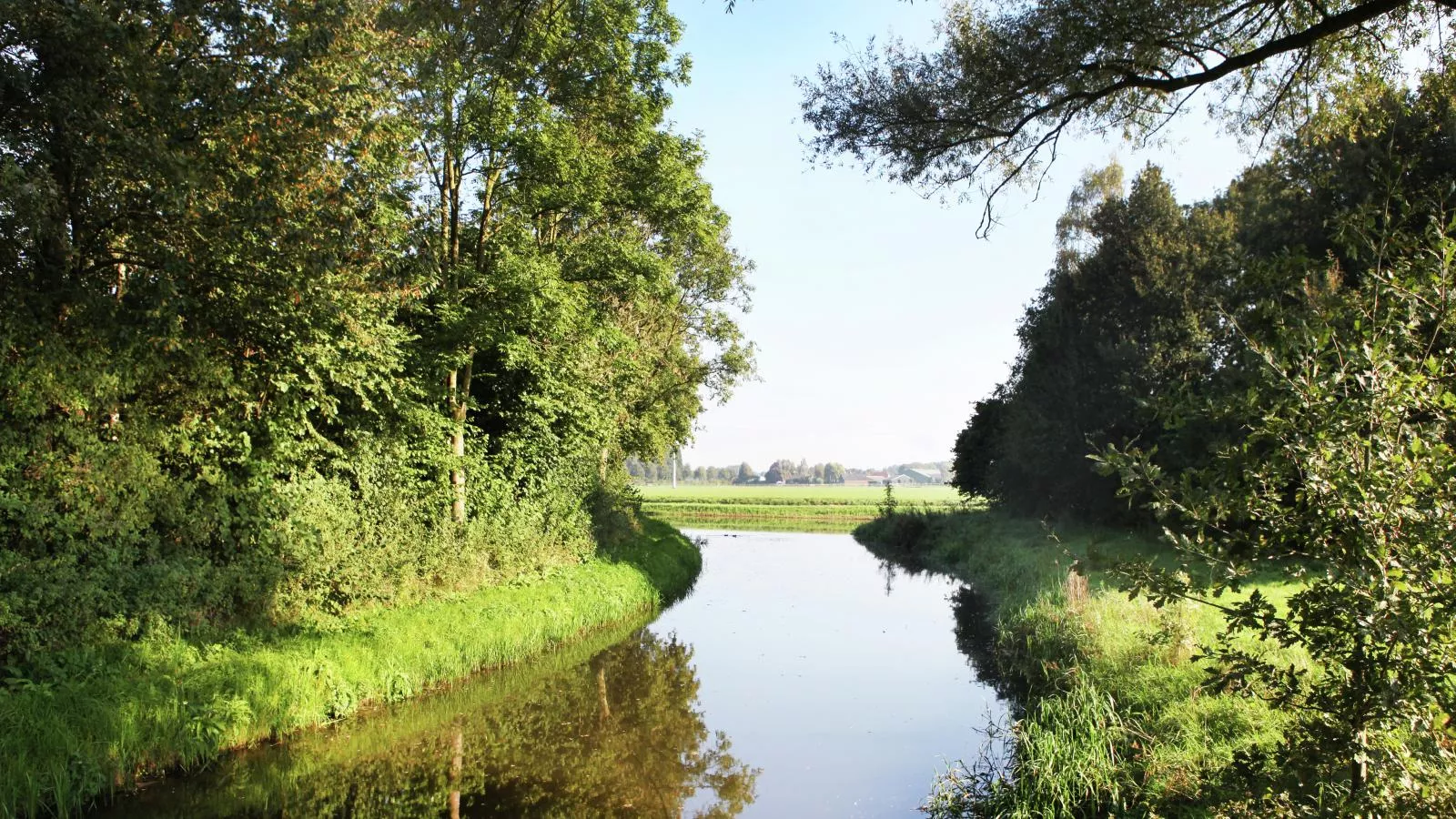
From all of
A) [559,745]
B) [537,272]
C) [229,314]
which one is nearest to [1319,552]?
[559,745]

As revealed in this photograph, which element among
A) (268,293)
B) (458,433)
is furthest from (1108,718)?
(458,433)

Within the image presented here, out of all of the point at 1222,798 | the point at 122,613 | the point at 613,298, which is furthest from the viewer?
the point at 613,298

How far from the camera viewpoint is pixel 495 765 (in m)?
9.13

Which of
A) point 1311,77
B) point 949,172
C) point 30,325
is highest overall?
point 1311,77

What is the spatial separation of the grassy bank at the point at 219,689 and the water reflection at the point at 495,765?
1.07 ft

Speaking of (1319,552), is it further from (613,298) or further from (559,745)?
(613,298)

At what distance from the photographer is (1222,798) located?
5.26 metres

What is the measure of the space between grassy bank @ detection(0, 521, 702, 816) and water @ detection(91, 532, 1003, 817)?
1.06ft

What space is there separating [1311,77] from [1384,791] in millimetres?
6913

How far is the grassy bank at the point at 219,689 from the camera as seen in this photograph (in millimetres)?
7215

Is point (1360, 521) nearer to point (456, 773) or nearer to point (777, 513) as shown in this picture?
point (456, 773)

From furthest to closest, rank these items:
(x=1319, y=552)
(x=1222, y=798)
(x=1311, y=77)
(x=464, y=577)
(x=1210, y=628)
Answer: (x=464, y=577)
(x=1210, y=628)
(x=1311, y=77)
(x=1222, y=798)
(x=1319, y=552)

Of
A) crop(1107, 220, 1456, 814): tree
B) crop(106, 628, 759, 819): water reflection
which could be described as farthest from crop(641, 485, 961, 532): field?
crop(1107, 220, 1456, 814): tree

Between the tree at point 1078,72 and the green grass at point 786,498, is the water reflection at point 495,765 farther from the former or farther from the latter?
the green grass at point 786,498
